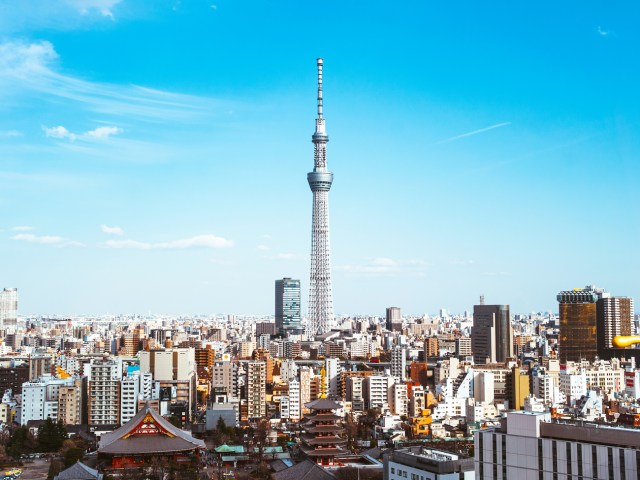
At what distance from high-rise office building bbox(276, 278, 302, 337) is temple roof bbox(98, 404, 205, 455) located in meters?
31.6

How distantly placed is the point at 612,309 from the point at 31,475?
67.9ft

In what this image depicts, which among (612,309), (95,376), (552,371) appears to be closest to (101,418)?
(95,376)

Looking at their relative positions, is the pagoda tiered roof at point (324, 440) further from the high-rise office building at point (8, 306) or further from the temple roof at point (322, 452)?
the high-rise office building at point (8, 306)

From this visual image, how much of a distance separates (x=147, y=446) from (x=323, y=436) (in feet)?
7.72

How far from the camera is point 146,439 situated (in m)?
11.6

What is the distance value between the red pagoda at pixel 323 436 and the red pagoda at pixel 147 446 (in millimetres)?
1570

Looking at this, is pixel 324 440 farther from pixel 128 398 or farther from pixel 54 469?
pixel 128 398

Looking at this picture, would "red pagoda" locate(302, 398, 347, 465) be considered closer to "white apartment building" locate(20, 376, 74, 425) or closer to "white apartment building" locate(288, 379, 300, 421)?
"white apartment building" locate(288, 379, 300, 421)

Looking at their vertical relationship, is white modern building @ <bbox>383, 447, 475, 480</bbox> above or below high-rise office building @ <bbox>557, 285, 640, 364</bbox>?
below

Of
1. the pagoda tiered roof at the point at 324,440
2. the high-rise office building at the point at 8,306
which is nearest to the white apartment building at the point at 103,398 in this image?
the pagoda tiered roof at the point at 324,440

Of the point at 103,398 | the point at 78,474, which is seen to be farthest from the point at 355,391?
the point at 78,474

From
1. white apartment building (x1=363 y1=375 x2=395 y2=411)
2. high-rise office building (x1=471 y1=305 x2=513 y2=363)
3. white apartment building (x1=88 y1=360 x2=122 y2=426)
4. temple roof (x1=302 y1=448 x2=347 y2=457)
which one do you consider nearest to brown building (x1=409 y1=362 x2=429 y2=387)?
white apartment building (x1=363 y1=375 x2=395 y2=411)

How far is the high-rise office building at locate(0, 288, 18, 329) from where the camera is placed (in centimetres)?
3884

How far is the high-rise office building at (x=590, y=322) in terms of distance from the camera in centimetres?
2588
